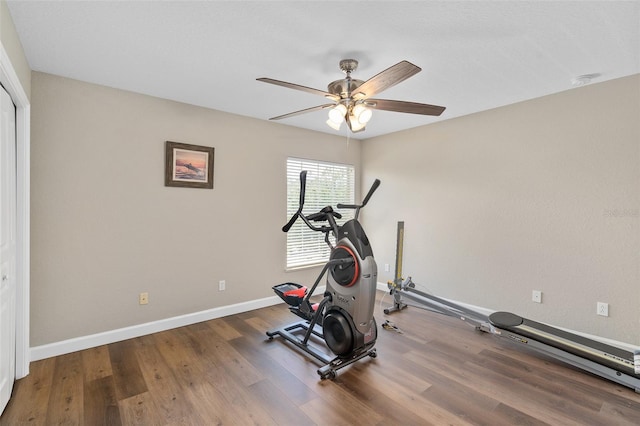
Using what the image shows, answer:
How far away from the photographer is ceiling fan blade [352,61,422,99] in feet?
5.51

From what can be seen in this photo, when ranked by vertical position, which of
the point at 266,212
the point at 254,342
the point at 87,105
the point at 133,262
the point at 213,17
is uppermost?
the point at 213,17

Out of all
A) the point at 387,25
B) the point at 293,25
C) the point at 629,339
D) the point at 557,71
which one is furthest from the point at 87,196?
the point at 629,339

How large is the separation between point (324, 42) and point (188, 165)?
2067 millimetres

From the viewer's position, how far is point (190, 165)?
3365 mm

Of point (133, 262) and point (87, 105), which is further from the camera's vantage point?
point (133, 262)

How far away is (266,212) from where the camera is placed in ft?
13.1

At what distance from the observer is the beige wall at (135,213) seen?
8.67 ft

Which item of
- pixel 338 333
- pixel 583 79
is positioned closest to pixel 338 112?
pixel 338 333

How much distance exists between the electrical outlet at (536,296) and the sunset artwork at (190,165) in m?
3.82

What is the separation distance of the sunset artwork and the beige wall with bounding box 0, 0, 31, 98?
124 centimetres

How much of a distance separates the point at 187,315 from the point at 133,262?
826 mm

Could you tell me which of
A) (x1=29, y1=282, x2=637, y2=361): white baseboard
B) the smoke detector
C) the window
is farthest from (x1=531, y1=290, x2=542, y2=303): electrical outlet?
the window

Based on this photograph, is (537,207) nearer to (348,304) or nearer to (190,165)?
(348,304)

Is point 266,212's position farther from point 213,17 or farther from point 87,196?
point 213,17
